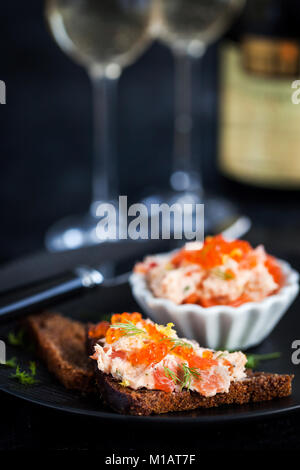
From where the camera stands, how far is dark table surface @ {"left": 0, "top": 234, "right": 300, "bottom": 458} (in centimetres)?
130

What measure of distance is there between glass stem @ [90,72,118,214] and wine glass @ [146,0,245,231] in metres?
0.22

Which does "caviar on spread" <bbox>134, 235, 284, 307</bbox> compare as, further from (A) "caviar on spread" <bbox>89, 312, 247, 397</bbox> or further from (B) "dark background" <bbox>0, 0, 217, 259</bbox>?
(B) "dark background" <bbox>0, 0, 217, 259</bbox>

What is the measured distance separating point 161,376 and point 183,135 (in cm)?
218

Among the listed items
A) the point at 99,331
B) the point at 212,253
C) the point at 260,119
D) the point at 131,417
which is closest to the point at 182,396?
the point at 131,417

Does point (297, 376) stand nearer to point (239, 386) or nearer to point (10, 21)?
point (239, 386)

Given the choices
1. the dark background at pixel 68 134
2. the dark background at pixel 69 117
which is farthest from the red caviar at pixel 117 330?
the dark background at pixel 69 117

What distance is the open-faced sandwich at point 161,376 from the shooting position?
1321mm

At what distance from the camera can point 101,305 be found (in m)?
1.88

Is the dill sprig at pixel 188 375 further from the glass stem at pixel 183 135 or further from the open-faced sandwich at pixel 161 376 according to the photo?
the glass stem at pixel 183 135

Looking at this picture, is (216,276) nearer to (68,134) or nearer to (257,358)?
(257,358)

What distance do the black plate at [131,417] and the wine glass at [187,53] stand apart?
648 mm

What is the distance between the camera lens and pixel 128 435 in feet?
4.36

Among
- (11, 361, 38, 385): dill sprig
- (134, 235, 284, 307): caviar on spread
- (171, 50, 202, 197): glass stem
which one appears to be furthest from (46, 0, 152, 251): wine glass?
(11, 361, 38, 385): dill sprig

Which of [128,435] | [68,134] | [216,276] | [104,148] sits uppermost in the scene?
[68,134]
